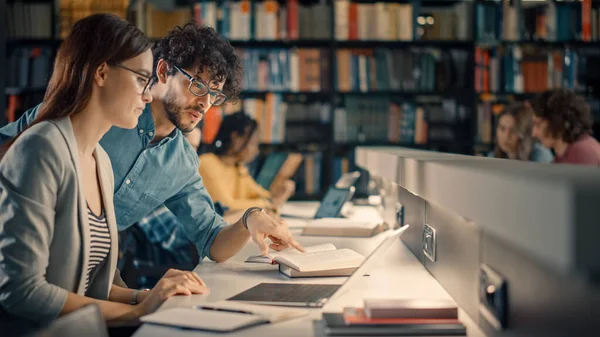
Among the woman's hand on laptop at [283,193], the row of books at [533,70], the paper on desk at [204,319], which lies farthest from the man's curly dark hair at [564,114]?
the paper on desk at [204,319]

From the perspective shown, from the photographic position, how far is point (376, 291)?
163cm

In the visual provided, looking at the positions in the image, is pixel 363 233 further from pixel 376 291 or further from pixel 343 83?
pixel 343 83

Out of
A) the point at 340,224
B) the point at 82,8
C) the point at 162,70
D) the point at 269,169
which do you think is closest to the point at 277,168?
the point at 269,169

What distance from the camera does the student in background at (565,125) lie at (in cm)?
385

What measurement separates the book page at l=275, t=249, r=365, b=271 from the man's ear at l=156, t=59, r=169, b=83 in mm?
733

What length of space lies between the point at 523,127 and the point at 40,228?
365 centimetres

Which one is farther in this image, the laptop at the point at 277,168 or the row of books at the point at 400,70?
the row of books at the point at 400,70

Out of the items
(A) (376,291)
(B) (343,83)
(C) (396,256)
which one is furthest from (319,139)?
(A) (376,291)

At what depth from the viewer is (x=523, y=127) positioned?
448 centimetres

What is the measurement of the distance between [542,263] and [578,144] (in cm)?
306

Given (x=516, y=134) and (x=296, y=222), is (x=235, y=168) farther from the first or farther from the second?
(x=516, y=134)

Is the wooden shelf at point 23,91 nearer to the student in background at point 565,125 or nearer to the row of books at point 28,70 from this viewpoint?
the row of books at point 28,70

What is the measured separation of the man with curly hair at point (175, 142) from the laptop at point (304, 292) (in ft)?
1.68

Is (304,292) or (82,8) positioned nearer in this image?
(304,292)
